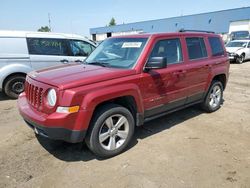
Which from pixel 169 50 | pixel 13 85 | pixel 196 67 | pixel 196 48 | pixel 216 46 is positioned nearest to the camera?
pixel 169 50

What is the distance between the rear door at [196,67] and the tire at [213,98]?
0.34 meters

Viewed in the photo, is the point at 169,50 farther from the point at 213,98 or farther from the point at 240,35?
the point at 240,35

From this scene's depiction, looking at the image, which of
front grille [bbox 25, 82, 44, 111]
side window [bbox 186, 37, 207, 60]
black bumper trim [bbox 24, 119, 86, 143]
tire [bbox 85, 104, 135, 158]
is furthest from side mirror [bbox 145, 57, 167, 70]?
front grille [bbox 25, 82, 44, 111]

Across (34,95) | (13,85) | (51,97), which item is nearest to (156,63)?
(51,97)

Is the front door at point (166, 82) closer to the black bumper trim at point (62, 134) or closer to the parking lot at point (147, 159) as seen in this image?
the parking lot at point (147, 159)

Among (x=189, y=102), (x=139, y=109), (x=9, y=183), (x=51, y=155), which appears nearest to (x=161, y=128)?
(x=189, y=102)

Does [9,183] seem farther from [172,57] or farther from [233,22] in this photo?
[233,22]

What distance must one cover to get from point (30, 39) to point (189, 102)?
207 inches

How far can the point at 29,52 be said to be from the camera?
24.4 feet

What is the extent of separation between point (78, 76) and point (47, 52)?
4.75 metres

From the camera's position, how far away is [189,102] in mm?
5125

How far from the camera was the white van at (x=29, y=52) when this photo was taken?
710 centimetres

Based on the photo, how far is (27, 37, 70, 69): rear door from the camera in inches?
295

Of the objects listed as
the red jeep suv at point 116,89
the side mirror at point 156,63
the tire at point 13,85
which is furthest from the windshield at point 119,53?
the tire at point 13,85
